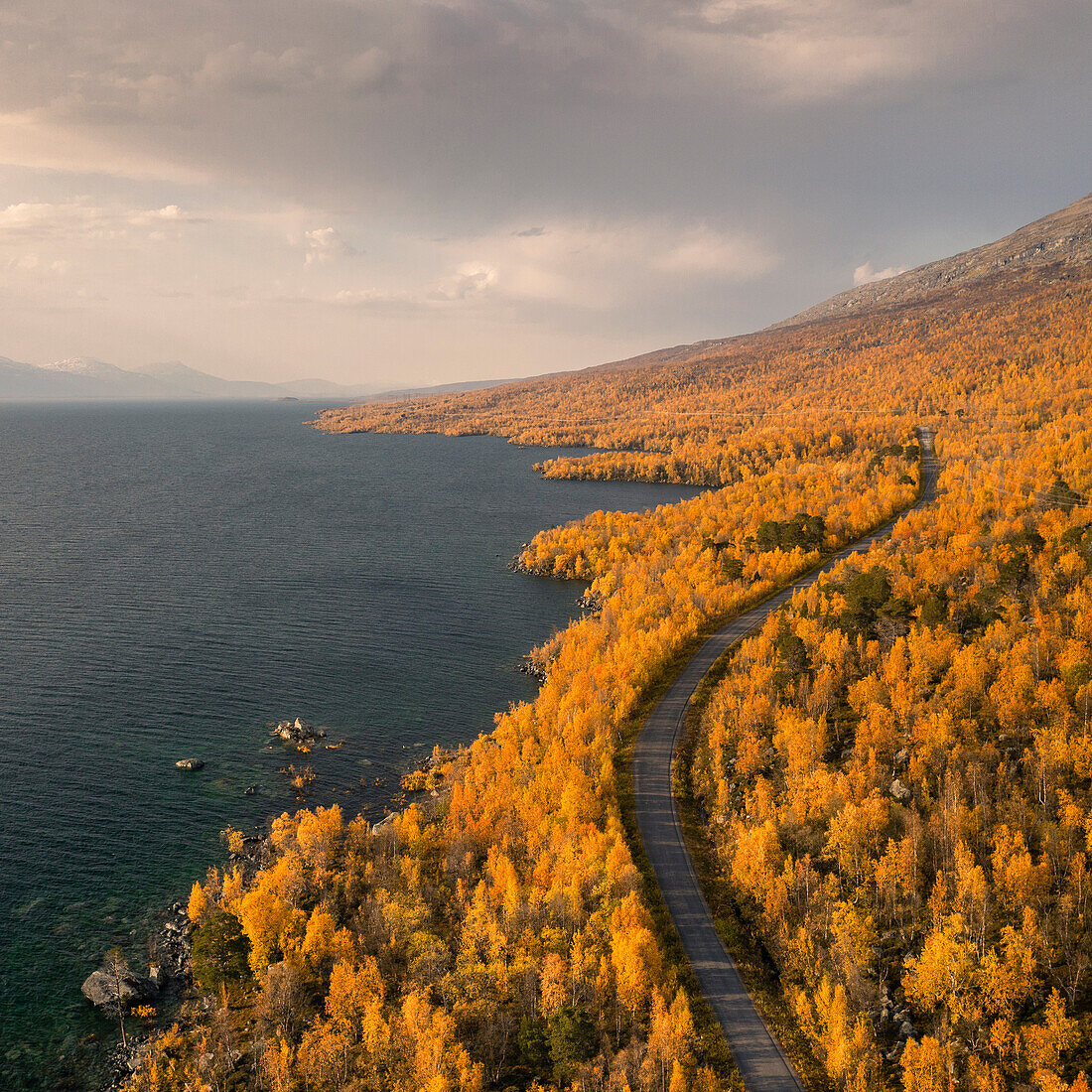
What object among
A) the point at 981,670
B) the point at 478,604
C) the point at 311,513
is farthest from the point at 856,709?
the point at 311,513

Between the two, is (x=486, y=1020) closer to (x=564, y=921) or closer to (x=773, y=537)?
(x=564, y=921)

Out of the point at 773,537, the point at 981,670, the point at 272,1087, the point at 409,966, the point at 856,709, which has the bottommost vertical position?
the point at 272,1087

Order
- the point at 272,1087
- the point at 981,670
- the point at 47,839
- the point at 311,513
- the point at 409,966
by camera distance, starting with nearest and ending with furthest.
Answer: the point at 272,1087, the point at 409,966, the point at 47,839, the point at 981,670, the point at 311,513

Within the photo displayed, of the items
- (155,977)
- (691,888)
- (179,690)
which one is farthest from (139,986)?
(179,690)

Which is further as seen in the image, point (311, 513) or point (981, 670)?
point (311, 513)

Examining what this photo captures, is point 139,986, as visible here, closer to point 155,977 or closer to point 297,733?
point 155,977

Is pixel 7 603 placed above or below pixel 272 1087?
above

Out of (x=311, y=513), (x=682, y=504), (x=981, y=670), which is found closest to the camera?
(x=981, y=670)

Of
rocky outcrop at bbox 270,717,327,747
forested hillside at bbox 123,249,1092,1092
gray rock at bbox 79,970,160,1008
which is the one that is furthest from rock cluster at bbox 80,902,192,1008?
rocky outcrop at bbox 270,717,327,747
